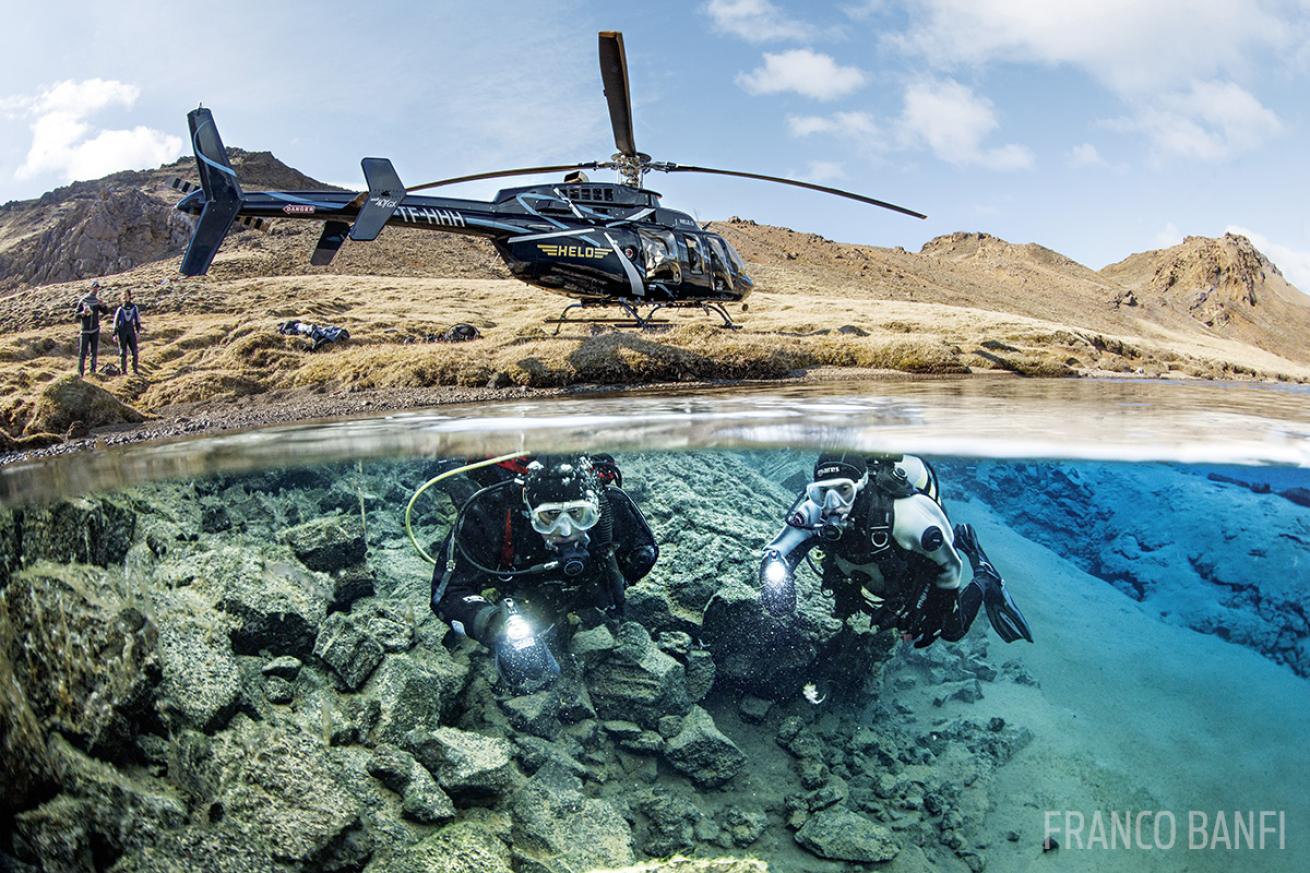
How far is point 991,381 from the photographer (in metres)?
15.5

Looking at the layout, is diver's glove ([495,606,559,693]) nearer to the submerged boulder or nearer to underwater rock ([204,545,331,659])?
underwater rock ([204,545,331,659])

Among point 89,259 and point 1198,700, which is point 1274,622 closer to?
point 1198,700

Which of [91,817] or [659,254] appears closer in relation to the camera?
[91,817]

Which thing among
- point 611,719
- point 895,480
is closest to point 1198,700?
point 895,480

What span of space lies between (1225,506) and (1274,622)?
114cm

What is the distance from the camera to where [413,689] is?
5.51 metres

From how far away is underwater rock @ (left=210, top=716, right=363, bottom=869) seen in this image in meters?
→ 4.80

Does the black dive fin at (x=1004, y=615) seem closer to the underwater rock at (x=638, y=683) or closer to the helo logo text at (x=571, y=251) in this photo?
the underwater rock at (x=638, y=683)

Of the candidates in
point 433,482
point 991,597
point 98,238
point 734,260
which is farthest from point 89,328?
point 98,238

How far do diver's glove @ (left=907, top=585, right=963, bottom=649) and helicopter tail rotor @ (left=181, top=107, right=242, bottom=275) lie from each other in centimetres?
1256

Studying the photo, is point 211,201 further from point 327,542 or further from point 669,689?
point 669,689

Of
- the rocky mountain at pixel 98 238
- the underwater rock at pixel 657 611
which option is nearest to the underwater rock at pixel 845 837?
the underwater rock at pixel 657 611

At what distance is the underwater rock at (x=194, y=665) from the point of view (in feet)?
17.3

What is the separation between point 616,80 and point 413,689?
11.5 m
